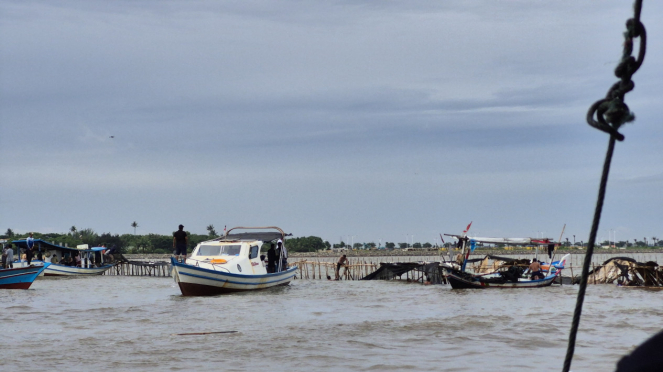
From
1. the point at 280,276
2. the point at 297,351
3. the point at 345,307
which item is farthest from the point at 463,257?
the point at 297,351

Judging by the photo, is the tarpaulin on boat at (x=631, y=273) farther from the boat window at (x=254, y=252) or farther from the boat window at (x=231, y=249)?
the boat window at (x=231, y=249)

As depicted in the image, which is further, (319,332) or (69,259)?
(69,259)

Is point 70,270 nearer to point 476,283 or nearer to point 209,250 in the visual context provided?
point 209,250

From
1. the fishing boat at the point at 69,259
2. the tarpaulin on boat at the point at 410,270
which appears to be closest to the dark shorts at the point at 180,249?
the tarpaulin on boat at the point at 410,270

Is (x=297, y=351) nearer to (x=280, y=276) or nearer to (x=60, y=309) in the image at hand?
(x=60, y=309)

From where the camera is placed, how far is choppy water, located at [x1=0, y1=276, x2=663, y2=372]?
1159 cm

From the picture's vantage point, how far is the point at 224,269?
2616 cm

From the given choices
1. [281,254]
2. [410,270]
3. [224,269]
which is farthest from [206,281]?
[410,270]

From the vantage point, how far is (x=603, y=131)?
2.63 meters

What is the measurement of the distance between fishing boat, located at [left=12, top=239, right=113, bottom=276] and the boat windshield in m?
18.4

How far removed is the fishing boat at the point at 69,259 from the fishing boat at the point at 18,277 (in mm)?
11086

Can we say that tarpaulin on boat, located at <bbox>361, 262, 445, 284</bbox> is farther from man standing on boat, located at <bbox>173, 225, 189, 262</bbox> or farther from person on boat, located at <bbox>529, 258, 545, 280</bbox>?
man standing on boat, located at <bbox>173, 225, 189, 262</bbox>

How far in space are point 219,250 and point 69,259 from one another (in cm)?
2497

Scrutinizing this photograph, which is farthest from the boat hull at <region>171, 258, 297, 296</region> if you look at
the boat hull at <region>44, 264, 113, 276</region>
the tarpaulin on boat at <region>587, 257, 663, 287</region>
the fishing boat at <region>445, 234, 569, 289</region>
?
the boat hull at <region>44, 264, 113, 276</region>
